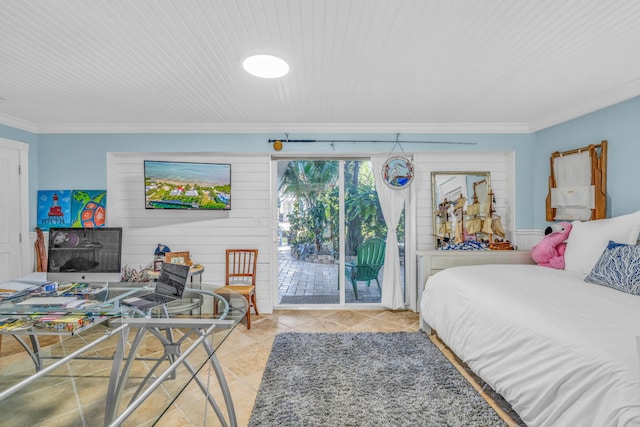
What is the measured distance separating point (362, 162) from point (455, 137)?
1167mm

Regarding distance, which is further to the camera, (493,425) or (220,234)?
(220,234)

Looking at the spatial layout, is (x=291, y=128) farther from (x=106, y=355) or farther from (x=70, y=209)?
(x=106, y=355)

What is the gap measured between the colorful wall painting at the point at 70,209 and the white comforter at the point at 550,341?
4.01 meters

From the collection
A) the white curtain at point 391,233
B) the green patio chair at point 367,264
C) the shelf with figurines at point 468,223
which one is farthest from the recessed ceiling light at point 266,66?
the shelf with figurines at point 468,223

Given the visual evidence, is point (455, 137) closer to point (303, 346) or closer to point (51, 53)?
point (303, 346)

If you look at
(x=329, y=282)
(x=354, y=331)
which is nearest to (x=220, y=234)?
(x=329, y=282)

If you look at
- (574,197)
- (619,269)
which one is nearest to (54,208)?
(619,269)

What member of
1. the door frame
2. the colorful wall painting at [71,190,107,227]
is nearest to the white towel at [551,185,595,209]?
A: the door frame

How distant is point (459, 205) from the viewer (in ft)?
12.9

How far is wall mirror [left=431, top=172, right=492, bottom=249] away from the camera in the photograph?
12.8 feet

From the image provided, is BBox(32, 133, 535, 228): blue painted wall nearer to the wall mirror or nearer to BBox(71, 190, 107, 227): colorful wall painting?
BBox(71, 190, 107, 227): colorful wall painting

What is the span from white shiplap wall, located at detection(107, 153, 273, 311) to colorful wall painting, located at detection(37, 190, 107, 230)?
0.66 ft

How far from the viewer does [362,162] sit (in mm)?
4125

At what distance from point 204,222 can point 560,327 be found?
11.8ft
